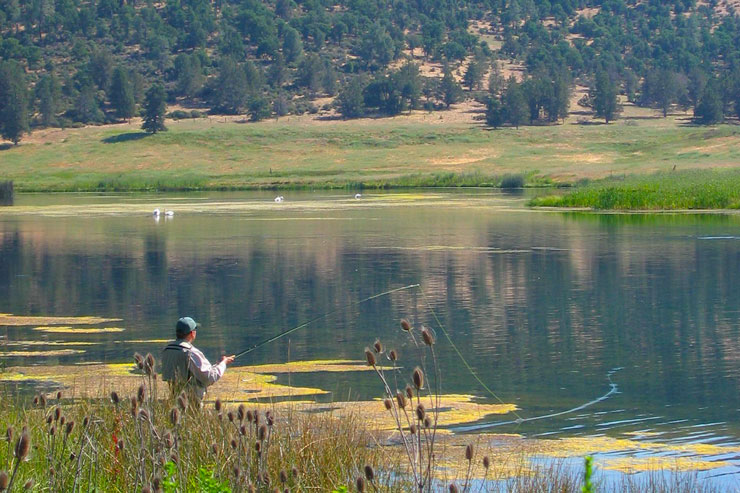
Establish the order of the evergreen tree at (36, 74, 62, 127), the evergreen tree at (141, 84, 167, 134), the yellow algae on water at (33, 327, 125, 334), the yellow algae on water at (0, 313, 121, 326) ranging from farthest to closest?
the evergreen tree at (36, 74, 62, 127), the evergreen tree at (141, 84, 167, 134), the yellow algae on water at (0, 313, 121, 326), the yellow algae on water at (33, 327, 125, 334)

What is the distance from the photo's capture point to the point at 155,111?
126m

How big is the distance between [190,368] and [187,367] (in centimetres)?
4

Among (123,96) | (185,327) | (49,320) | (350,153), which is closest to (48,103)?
(123,96)

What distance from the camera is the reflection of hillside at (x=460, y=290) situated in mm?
16656

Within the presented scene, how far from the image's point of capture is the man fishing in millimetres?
10430

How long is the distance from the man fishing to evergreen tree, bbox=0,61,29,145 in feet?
385

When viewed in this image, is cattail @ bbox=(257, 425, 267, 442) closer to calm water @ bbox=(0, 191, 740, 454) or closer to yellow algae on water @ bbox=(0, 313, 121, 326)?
calm water @ bbox=(0, 191, 740, 454)

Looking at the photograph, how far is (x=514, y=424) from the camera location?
1283 centimetres

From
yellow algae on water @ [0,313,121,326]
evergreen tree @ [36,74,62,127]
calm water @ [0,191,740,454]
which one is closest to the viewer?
calm water @ [0,191,740,454]

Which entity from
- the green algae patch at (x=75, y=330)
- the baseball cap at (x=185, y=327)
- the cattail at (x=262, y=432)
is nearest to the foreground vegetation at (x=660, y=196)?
the green algae patch at (x=75, y=330)

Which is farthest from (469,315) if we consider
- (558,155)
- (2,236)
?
(558,155)

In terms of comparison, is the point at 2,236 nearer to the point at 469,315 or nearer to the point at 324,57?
the point at 469,315

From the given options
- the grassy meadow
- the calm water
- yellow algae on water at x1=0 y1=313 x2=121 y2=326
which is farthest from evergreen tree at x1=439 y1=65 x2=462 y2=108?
yellow algae on water at x1=0 y1=313 x2=121 y2=326

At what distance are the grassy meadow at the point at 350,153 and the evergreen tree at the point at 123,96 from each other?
2.08 m
